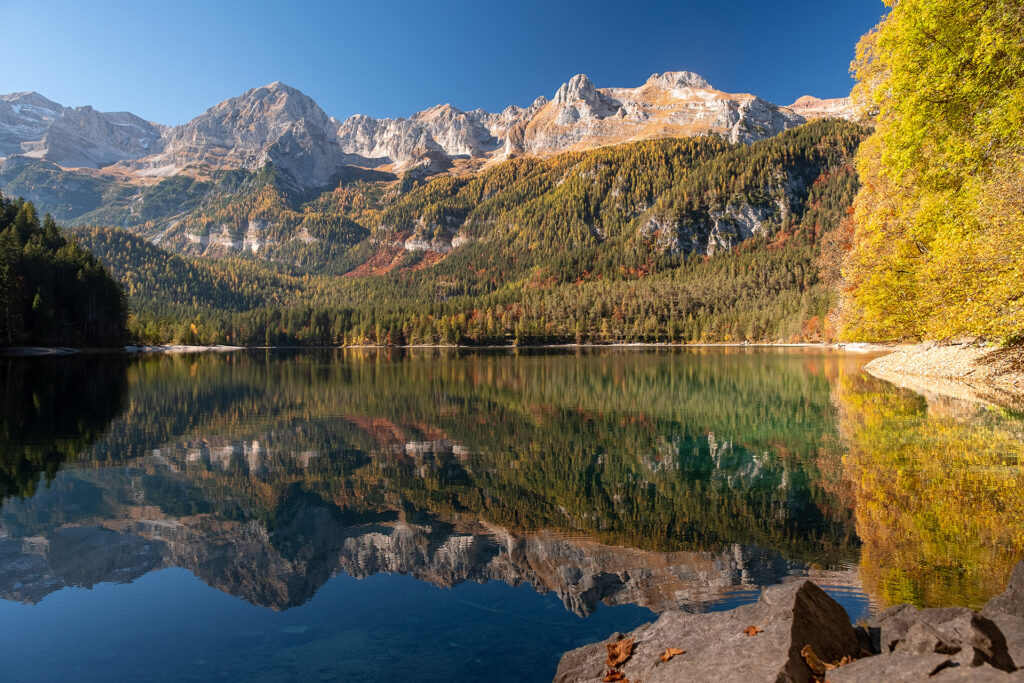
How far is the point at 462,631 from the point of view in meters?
8.45

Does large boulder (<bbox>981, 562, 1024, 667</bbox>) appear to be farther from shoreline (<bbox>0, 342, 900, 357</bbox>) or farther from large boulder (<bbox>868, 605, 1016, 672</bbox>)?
shoreline (<bbox>0, 342, 900, 357</bbox>)

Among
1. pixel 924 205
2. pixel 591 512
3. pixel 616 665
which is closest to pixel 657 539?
pixel 591 512

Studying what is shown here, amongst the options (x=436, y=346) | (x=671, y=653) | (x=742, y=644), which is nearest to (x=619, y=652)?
(x=671, y=653)

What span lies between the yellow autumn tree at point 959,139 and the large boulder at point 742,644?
17682mm

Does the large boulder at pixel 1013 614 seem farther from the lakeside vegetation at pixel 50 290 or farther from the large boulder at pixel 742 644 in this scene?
the lakeside vegetation at pixel 50 290

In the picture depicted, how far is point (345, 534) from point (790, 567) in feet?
29.7

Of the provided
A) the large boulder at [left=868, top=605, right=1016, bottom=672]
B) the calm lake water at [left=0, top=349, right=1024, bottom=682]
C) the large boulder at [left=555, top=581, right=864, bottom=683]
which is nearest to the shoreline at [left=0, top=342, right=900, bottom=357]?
the calm lake water at [left=0, top=349, right=1024, bottom=682]

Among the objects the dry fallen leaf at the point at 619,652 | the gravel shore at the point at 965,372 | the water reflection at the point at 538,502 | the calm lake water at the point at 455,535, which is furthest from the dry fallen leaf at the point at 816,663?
the gravel shore at the point at 965,372

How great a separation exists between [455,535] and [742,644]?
7683 mm

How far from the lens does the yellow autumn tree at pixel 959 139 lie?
17.4m

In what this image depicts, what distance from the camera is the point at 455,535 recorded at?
12.2m

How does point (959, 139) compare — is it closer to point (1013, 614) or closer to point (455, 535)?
point (1013, 614)

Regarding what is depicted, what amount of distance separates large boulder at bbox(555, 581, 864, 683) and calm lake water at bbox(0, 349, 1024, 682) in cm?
142

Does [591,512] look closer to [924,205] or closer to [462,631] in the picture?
[462,631]
